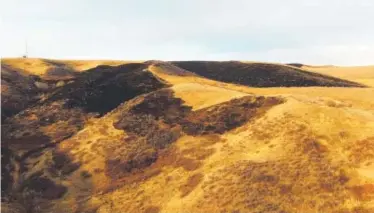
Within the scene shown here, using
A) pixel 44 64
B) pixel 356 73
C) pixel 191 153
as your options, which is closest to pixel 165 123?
pixel 191 153

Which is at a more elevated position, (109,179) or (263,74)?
(263,74)

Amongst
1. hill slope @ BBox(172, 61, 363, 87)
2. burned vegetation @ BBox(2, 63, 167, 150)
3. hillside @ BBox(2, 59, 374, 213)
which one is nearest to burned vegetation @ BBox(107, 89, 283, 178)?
hillside @ BBox(2, 59, 374, 213)

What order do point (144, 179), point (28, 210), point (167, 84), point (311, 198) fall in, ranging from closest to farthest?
1. point (311, 198)
2. point (28, 210)
3. point (144, 179)
4. point (167, 84)

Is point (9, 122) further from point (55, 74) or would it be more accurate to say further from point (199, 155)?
point (199, 155)

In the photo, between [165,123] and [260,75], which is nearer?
[165,123]

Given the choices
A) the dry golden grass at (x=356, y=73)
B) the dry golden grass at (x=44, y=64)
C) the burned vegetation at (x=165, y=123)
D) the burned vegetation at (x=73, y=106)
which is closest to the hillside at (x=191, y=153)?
the burned vegetation at (x=165, y=123)

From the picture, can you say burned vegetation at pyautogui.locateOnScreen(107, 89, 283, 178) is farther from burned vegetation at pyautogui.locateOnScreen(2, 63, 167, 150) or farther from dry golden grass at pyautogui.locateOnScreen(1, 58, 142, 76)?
dry golden grass at pyautogui.locateOnScreen(1, 58, 142, 76)

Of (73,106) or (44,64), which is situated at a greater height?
(44,64)

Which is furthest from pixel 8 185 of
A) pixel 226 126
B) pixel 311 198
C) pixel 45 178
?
pixel 311 198

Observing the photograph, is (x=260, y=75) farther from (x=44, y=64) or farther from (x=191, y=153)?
(x=191, y=153)
